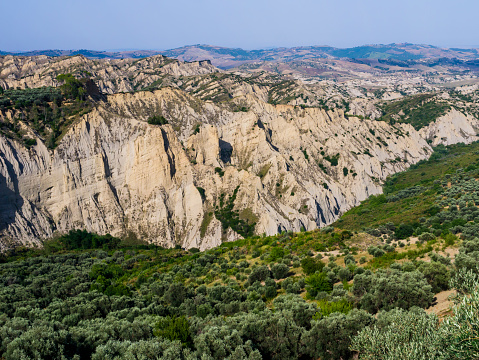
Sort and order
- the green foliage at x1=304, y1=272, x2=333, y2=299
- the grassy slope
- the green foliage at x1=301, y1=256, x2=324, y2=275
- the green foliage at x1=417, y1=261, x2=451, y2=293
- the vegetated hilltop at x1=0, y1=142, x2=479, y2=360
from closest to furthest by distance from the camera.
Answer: the vegetated hilltop at x1=0, y1=142, x2=479, y2=360 → the green foliage at x1=417, y1=261, x2=451, y2=293 → the green foliage at x1=304, y1=272, x2=333, y2=299 → the green foliage at x1=301, y1=256, x2=324, y2=275 → the grassy slope

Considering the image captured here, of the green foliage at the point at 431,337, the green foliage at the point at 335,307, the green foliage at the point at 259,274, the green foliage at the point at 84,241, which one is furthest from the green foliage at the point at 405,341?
the green foliage at the point at 84,241

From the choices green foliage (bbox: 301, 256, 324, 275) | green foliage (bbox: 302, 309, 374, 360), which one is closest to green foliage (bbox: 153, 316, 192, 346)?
green foliage (bbox: 302, 309, 374, 360)

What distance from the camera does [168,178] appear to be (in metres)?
76.2

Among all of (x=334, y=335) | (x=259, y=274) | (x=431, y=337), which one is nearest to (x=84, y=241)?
(x=259, y=274)

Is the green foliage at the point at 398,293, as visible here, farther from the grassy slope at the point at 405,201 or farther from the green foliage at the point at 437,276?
the grassy slope at the point at 405,201

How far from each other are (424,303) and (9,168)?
66254 millimetres

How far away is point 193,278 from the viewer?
41.6 meters

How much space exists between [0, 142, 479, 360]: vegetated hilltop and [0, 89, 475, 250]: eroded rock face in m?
8.06

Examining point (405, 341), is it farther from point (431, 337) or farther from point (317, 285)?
point (317, 285)

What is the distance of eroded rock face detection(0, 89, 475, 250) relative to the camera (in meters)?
65.8

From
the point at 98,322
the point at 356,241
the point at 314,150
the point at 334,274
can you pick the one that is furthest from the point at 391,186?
the point at 98,322

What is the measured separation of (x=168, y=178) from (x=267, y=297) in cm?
4891

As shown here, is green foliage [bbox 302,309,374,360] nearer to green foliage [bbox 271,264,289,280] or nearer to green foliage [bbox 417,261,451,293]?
green foliage [bbox 417,261,451,293]

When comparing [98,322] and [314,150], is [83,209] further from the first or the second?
[314,150]
